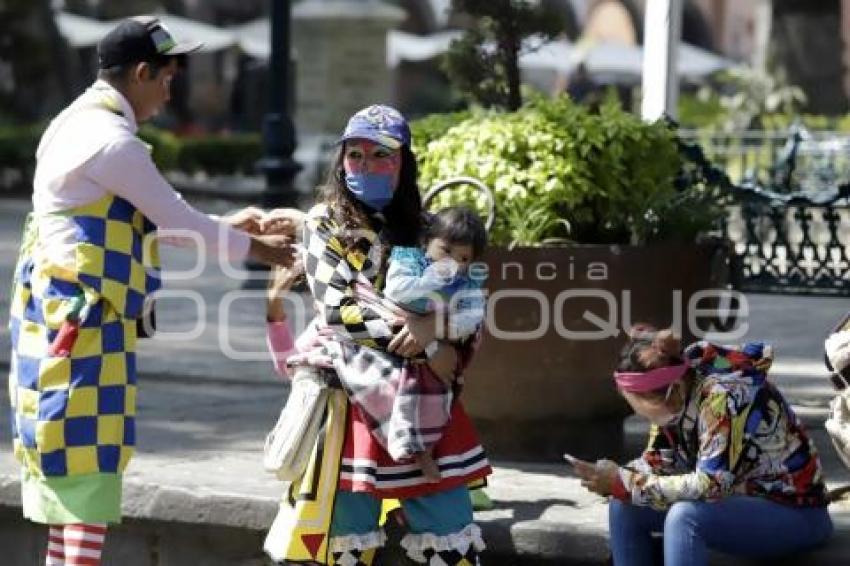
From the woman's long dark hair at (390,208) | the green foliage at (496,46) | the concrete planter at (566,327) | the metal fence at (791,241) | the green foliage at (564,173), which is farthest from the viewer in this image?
the metal fence at (791,241)

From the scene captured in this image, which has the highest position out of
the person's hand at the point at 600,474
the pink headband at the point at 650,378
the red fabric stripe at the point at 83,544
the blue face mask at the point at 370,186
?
the blue face mask at the point at 370,186

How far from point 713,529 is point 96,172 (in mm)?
1966

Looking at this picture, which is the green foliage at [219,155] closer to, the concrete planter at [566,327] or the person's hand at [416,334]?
the concrete planter at [566,327]

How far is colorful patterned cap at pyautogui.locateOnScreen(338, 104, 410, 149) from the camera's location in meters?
5.77

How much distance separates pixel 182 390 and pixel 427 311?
4041mm

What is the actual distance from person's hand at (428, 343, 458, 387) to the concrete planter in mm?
981

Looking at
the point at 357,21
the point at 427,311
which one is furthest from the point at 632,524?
the point at 357,21

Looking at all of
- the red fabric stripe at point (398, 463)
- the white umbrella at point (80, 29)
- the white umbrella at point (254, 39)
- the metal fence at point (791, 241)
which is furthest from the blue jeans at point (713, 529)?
the white umbrella at point (80, 29)

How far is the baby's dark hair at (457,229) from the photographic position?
18.7ft

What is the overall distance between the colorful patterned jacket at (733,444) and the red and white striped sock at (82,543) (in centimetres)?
149

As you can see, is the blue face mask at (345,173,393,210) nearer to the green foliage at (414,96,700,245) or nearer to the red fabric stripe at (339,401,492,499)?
the red fabric stripe at (339,401,492,499)

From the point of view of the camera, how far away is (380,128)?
580 cm

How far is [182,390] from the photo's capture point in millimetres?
9500

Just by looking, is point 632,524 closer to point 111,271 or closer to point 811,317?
point 111,271
